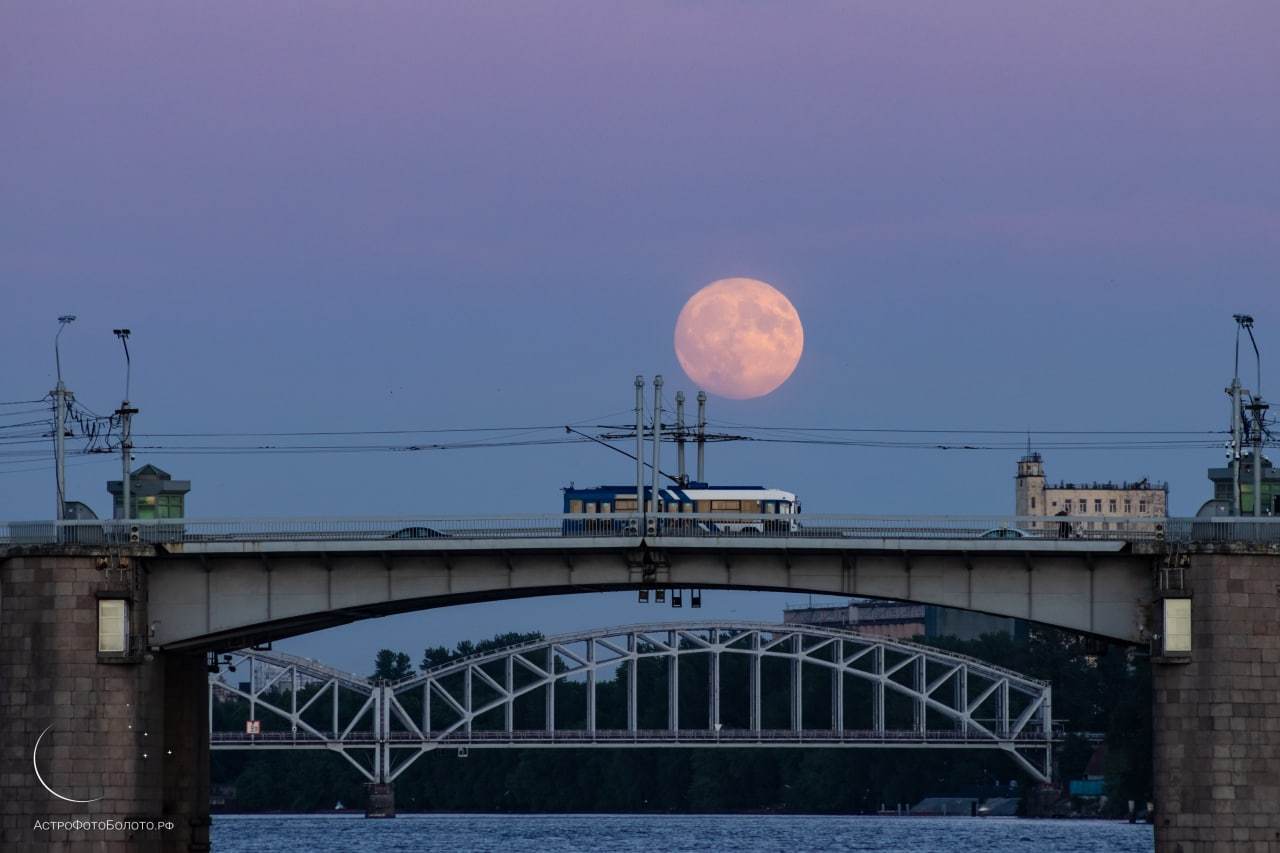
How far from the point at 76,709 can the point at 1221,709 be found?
40.2 metres

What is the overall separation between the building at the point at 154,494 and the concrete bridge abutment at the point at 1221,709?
40.6 metres

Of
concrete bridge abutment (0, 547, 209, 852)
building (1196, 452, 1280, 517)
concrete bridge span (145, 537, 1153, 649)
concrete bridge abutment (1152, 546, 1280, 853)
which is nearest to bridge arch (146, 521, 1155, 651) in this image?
concrete bridge span (145, 537, 1153, 649)

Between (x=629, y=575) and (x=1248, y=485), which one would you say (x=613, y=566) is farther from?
(x=1248, y=485)

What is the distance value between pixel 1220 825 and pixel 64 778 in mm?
40297

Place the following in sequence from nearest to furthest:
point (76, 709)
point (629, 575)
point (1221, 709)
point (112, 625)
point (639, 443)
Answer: point (1221, 709)
point (76, 709)
point (112, 625)
point (629, 575)
point (639, 443)

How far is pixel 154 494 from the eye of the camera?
342 feet

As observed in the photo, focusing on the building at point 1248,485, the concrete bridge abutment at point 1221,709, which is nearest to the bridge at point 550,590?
the concrete bridge abutment at point 1221,709

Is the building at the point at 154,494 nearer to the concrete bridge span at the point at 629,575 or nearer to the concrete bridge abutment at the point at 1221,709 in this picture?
the concrete bridge span at the point at 629,575

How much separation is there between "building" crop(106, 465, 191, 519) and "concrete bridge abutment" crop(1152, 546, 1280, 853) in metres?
40.6

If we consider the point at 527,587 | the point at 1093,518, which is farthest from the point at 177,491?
the point at 1093,518

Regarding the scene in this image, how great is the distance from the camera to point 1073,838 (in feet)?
636

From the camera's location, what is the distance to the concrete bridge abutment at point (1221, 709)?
284ft

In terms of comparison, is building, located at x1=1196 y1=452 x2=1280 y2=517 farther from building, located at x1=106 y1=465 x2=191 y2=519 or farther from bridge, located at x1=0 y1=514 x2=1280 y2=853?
building, located at x1=106 y1=465 x2=191 y2=519

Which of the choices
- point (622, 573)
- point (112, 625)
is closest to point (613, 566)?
point (622, 573)
